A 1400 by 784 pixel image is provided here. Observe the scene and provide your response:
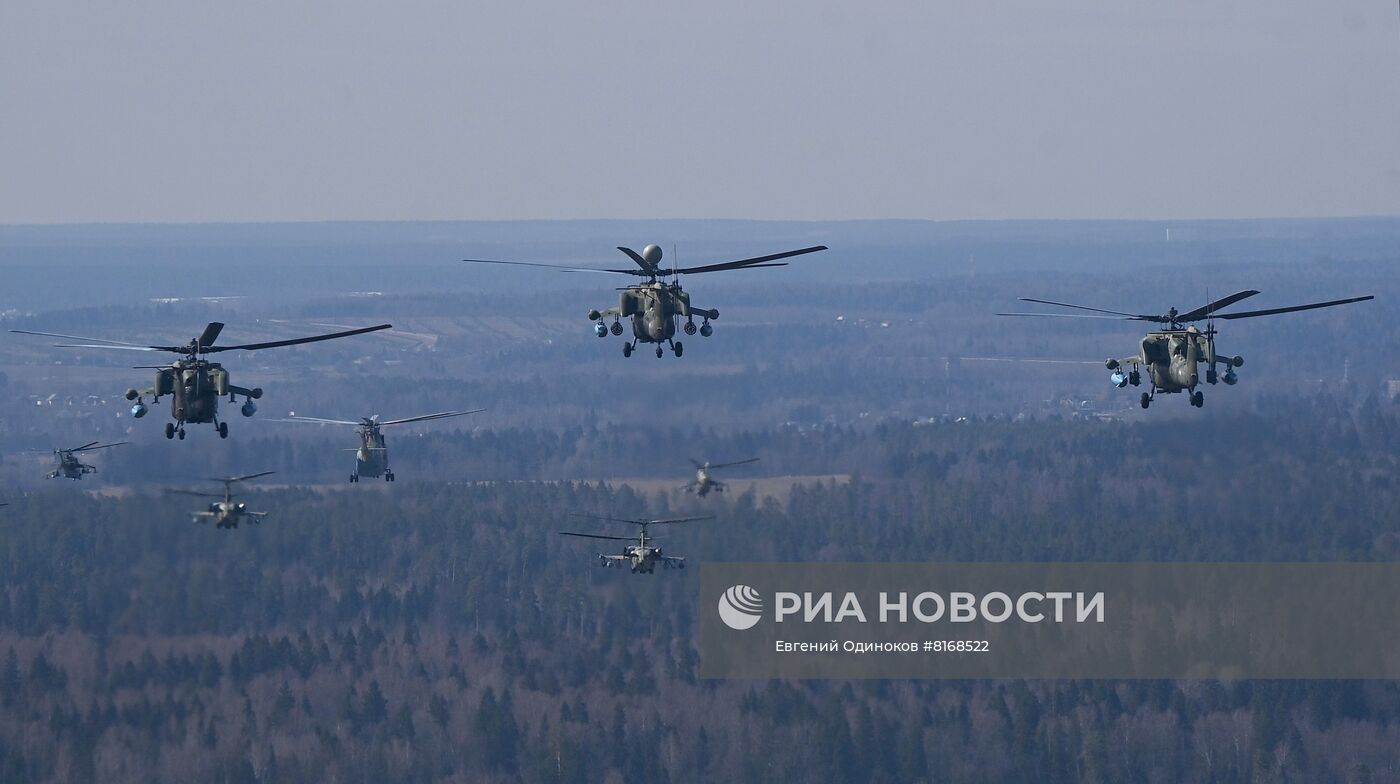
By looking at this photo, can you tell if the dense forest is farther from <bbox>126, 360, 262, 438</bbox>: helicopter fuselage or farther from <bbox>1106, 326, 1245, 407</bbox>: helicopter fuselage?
<bbox>1106, 326, 1245, 407</bbox>: helicopter fuselage

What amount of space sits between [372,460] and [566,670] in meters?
66.5

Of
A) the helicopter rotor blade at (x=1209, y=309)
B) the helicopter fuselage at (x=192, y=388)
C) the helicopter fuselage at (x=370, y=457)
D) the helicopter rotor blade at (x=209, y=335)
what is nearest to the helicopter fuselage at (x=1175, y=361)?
the helicopter rotor blade at (x=1209, y=309)

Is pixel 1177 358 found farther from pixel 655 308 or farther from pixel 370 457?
pixel 370 457

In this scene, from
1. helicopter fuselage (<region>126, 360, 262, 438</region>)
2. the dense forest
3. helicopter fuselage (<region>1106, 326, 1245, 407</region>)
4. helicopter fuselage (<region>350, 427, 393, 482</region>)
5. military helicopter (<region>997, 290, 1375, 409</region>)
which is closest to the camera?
helicopter fuselage (<region>126, 360, 262, 438</region>)

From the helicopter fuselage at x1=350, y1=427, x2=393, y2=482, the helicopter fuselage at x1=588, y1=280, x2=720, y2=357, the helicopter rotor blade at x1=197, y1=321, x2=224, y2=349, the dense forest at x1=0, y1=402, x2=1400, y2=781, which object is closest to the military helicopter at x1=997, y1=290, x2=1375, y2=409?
the helicopter fuselage at x1=588, y1=280, x2=720, y2=357

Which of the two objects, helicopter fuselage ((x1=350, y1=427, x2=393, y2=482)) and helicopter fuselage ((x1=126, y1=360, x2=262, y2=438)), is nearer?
helicopter fuselage ((x1=126, y1=360, x2=262, y2=438))

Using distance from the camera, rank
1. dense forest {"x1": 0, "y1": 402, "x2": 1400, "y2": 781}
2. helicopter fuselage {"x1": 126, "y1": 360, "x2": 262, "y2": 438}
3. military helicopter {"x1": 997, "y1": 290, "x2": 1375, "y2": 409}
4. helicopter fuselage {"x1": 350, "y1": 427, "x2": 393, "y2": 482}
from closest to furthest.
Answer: helicopter fuselage {"x1": 126, "y1": 360, "x2": 262, "y2": 438}, military helicopter {"x1": 997, "y1": 290, "x2": 1375, "y2": 409}, helicopter fuselage {"x1": 350, "y1": 427, "x2": 393, "y2": 482}, dense forest {"x1": 0, "y1": 402, "x2": 1400, "y2": 781}

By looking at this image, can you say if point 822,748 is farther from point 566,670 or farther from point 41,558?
point 41,558

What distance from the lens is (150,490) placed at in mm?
158875

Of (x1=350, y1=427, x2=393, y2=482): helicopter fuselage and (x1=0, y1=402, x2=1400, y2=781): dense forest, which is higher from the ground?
(x1=350, y1=427, x2=393, y2=482): helicopter fuselage

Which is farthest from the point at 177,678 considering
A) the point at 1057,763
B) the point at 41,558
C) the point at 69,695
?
the point at 1057,763

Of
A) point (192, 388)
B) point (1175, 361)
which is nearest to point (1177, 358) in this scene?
point (1175, 361)

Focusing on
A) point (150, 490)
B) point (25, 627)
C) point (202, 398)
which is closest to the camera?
point (202, 398)

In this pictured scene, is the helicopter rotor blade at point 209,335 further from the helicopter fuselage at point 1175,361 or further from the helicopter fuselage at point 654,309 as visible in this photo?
the helicopter fuselage at point 1175,361
